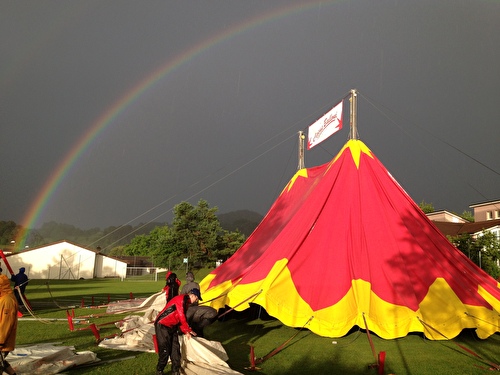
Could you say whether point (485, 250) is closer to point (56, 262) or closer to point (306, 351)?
point (306, 351)

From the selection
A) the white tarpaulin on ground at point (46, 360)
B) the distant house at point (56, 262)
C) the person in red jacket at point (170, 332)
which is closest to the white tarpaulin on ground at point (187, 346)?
the person in red jacket at point (170, 332)

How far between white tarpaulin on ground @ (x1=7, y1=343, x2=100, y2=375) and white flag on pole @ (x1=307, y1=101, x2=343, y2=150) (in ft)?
29.6

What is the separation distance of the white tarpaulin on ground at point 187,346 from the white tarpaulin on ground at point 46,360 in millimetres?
1238

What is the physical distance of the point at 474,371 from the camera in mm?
6875

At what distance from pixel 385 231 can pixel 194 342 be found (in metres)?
5.27

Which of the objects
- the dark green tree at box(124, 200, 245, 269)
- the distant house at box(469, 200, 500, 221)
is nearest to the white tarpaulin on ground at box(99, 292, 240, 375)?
the dark green tree at box(124, 200, 245, 269)

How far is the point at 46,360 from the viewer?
6.30 meters

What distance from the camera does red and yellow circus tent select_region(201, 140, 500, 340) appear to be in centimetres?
848

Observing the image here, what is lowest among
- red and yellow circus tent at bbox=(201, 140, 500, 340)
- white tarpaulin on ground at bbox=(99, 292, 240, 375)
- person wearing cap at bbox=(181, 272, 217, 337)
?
white tarpaulin on ground at bbox=(99, 292, 240, 375)

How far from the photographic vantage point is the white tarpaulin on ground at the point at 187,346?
20.1ft

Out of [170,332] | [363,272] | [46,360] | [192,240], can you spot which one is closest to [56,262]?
[192,240]

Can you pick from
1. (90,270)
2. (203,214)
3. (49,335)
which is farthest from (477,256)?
(90,270)

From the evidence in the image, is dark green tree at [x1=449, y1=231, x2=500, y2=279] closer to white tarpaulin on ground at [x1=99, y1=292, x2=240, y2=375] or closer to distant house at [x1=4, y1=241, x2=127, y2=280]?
white tarpaulin on ground at [x1=99, y1=292, x2=240, y2=375]

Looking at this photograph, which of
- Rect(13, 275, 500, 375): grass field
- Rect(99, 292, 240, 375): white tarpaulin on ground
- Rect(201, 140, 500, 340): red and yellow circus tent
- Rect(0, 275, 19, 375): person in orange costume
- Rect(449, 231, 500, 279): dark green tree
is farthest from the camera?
Rect(449, 231, 500, 279): dark green tree
